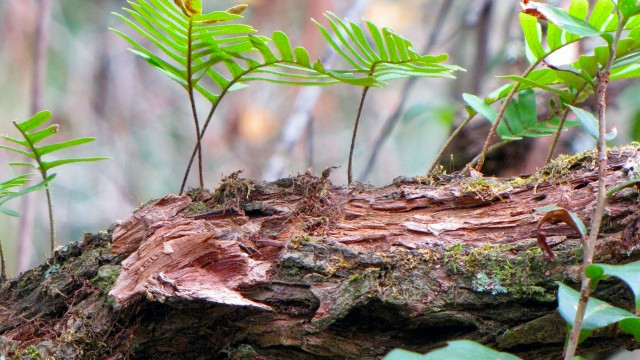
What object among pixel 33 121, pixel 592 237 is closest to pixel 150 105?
pixel 33 121

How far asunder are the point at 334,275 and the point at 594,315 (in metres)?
0.34

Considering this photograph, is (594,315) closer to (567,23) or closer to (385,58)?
(567,23)

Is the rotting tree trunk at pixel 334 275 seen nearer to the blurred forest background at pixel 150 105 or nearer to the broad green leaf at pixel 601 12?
the broad green leaf at pixel 601 12

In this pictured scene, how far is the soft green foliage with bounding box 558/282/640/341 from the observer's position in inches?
25.9

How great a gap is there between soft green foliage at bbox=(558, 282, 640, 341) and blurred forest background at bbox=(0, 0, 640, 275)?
1.89m

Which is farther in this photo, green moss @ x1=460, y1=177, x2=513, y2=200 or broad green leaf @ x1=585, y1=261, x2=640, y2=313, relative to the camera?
green moss @ x1=460, y1=177, x2=513, y2=200

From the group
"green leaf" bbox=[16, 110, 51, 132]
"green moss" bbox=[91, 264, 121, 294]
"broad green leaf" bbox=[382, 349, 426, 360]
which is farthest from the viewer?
"green leaf" bbox=[16, 110, 51, 132]

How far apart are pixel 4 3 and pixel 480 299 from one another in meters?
3.44

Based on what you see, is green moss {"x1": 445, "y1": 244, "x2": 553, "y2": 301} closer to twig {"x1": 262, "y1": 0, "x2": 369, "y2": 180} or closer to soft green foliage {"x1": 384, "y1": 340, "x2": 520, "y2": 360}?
soft green foliage {"x1": 384, "y1": 340, "x2": 520, "y2": 360}

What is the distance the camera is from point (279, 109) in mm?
4227

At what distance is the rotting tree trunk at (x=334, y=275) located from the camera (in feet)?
2.70

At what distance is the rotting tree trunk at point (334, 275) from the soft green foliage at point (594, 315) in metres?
0.11

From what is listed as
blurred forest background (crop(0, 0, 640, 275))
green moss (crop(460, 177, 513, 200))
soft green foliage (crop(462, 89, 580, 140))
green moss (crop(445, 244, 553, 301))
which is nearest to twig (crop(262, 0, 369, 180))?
blurred forest background (crop(0, 0, 640, 275))

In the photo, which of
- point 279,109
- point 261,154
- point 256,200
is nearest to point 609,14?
point 256,200
